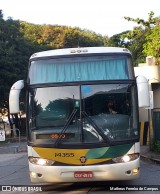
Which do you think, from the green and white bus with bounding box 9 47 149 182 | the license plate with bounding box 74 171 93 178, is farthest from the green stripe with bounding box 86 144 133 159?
the license plate with bounding box 74 171 93 178

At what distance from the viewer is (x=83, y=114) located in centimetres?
840

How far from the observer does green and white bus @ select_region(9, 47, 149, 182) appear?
8.27m

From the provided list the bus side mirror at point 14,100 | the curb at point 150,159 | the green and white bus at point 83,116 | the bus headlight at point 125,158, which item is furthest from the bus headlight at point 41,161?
the curb at point 150,159

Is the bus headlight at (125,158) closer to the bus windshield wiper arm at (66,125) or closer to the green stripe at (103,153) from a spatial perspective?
the green stripe at (103,153)

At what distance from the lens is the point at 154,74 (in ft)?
64.0

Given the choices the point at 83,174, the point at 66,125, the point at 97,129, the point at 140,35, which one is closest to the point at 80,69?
the point at 66,125

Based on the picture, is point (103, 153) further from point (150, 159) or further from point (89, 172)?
point (150, 159)

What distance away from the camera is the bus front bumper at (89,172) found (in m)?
8.21

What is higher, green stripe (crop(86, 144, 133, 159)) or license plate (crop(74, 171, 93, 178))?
green stripe (crop(86, 144, 133, 159))

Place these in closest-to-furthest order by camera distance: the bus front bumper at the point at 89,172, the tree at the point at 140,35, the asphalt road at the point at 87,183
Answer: the bus front bumper at the point at 89,172
the asphalt road at the point at 87,183
the tree at the point at 140,35

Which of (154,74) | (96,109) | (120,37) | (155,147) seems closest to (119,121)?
(96,109)

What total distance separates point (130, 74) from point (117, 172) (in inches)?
82.5

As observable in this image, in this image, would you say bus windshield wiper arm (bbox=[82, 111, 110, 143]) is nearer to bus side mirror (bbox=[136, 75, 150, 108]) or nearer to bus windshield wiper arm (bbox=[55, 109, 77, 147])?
bus windshield wiper arm (bbox=[55, 109, 77, 147])

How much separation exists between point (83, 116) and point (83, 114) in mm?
43
